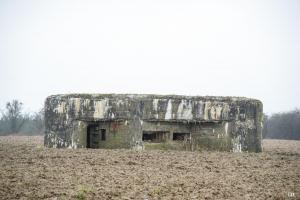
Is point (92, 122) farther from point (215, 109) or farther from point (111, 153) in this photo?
point (215, 109)

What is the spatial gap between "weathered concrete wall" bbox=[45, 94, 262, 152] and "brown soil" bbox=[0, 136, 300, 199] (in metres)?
1.73

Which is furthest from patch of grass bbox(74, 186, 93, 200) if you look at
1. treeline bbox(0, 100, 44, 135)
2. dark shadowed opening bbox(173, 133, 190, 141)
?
treeline bbox(0, 100, 44, 135)

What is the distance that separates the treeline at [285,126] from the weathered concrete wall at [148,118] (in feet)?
69.8

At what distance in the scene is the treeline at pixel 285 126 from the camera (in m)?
32.7

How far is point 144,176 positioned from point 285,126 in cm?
2941

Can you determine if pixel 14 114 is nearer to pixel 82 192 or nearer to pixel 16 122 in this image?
pixel 16 122

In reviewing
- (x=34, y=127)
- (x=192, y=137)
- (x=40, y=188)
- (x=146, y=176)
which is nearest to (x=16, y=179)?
(x=40, y=188)

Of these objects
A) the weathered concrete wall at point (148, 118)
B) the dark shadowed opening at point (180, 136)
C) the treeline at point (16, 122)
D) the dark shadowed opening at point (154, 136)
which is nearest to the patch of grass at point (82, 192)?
the weathered concrete wall at point (148, 118)

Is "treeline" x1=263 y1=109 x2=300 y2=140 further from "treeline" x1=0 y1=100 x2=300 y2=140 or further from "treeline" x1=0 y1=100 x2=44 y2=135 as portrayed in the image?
"treeline" x1=0 y1=100 x2=44 y2=135

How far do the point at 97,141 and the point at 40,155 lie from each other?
2503 millimetres

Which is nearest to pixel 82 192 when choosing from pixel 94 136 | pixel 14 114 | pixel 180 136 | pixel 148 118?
pixel 148 118

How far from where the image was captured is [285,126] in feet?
111

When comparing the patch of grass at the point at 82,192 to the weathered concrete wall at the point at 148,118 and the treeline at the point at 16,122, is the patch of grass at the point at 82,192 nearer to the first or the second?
the weathered concrete wall at the point at 148,118

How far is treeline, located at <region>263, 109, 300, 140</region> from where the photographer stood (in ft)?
107
